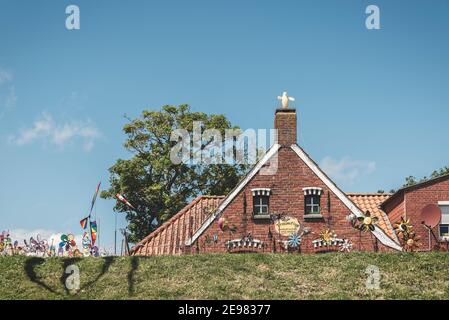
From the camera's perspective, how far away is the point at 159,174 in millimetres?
50531

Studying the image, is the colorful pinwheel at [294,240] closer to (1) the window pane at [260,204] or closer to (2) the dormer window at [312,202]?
(2) the dormer window at [312,202]

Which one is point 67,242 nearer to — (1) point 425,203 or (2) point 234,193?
(2) point 234,193

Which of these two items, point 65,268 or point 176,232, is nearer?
point 65,268

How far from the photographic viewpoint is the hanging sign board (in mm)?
32375

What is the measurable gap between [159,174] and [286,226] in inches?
772

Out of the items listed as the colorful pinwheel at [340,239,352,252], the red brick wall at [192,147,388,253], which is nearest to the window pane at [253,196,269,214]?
the red brick wall at [192,147,388,253]

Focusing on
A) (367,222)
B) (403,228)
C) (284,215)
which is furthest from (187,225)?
(403,228)

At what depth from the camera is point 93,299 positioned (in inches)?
901

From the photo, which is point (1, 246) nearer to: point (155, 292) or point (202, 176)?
point (155, 292)

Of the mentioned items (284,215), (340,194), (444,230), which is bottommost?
(444,230)

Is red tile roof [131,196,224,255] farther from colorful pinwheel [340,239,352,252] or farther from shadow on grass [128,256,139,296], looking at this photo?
shadow on grass [128,256,139,296]

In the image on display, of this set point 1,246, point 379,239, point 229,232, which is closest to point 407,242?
point 379,239

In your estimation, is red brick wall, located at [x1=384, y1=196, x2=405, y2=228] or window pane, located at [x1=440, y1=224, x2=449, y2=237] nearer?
window pane, located at [x1=440, y1=224, x2=449, y2=237]
